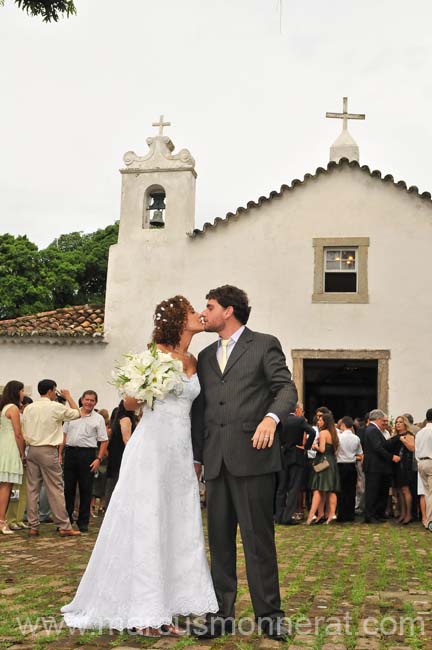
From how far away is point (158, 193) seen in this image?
62.3 feet

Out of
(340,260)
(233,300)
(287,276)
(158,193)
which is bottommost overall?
(233,300)

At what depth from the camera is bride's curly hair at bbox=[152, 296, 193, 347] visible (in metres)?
5.31

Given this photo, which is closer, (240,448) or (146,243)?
(240,448)

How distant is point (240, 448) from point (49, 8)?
16.2 ft

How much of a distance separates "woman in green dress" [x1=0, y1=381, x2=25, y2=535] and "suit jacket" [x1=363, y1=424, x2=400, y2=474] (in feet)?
19.8

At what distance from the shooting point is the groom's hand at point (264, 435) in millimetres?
4754

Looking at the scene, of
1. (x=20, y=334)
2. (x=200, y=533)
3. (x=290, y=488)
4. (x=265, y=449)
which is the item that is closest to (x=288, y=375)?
(x=265, y=449)

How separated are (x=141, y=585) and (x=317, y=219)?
13907mm

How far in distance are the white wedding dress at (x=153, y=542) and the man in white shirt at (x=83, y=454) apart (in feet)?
18.9

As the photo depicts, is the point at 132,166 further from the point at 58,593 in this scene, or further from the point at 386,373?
the point at 58,593

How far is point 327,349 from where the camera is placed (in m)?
17.5

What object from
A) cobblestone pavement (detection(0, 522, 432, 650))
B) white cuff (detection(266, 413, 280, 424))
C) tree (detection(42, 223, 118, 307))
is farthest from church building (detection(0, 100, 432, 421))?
tree (detection(42, 223, 118, 307))

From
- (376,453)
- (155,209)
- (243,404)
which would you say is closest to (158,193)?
(155,209)

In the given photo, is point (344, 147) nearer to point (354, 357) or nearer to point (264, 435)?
point (354, 357)
